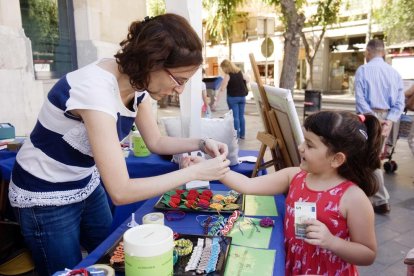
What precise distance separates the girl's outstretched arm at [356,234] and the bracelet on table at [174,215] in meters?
0.64

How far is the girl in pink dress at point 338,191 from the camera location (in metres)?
1.45

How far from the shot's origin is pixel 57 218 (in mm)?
1457

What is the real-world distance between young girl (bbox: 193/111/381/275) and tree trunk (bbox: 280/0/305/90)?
19.6 feet

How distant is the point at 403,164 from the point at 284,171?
4715 millimetres

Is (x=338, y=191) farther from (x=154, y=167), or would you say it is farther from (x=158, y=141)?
(x=154, y=167)

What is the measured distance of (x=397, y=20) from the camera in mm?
16047

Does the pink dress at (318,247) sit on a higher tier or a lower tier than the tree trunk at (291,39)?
lower

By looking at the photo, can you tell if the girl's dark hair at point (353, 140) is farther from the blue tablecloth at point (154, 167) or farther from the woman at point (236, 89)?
the woman at point (236, 89)

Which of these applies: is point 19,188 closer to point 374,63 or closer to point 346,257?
point 346,257

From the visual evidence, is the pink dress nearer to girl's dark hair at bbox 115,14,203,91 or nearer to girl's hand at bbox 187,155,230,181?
girl's hand at bbox 187,155,230,181

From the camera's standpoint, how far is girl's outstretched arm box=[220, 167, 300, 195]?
1.76m

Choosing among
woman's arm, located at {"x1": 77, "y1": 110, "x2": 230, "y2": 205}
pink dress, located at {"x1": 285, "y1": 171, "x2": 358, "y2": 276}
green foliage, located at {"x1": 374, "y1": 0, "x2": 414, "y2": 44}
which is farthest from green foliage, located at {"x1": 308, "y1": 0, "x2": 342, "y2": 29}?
woman's arm, located at {"x1": 77, "y1": 110, "x2": 230, "y2": 205}

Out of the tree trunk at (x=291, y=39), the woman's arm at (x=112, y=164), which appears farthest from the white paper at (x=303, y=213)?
the tree trunk at (x=291, y=39)

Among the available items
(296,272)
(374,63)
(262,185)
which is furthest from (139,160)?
(374,63)
